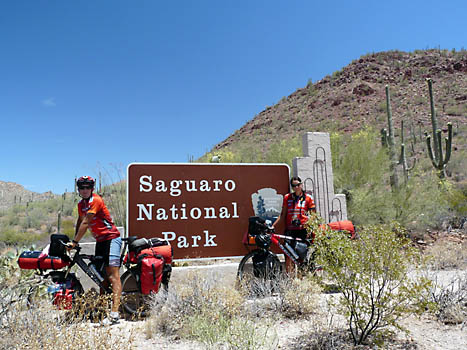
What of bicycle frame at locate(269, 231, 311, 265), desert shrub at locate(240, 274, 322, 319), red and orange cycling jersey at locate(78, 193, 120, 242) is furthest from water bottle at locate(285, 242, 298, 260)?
red and orange cycling jersey at locate(78, 193, 120, 242)

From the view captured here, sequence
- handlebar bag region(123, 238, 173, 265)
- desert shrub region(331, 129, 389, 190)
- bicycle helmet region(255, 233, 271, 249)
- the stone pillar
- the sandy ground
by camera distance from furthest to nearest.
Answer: desert shrub region(331, 129, 389, 190)
the stone pillar
bicycle helmet region(255, 233, 271, 249)
handlebar bag region(123, 238, 173, 265)
the sandy ground

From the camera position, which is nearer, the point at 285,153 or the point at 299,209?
the point at 299,209

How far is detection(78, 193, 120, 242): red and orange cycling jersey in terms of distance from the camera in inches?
177

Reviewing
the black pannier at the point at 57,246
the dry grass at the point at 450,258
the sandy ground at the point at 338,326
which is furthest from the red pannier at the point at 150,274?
the dry grass at the point at 450,258

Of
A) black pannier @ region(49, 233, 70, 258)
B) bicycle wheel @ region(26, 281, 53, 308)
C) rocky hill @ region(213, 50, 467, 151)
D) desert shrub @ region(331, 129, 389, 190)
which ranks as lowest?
bicycle wheel @ region(26, 281, 53, 308)

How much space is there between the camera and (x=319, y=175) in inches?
277

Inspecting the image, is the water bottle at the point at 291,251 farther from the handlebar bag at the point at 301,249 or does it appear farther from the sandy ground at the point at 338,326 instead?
the sandy ground at the point at 338,326

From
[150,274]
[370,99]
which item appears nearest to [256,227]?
[150,274]

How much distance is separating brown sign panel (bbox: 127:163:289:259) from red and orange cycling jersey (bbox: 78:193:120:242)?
111 cm

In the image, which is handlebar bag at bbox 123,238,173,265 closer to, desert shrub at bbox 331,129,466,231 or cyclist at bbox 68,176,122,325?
cyclist at bbox 68,176,122,325

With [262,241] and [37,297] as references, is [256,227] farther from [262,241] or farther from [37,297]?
[37,297]

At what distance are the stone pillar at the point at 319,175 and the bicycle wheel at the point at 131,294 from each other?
3614mm

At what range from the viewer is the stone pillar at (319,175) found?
22.7 ft

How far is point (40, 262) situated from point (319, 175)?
503 centimetres
